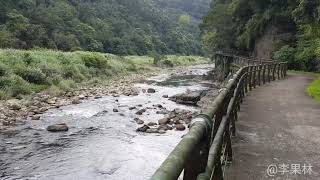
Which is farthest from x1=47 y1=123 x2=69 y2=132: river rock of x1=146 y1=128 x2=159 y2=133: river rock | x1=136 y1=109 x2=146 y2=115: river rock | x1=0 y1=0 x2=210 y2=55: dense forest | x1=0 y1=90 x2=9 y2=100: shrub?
x1=0 y1=0 x2=210 y2=55: dense forest

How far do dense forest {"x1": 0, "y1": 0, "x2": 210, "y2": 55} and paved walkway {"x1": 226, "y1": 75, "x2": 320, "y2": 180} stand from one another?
44771mm

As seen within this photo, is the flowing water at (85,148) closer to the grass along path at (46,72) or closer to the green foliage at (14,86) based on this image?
the green foliage at (14,86)

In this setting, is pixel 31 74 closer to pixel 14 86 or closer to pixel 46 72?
pixel 46 72

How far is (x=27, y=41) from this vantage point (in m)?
56.3

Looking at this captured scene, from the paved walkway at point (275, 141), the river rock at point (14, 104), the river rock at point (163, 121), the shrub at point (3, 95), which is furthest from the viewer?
the shrub at point (3, 95)

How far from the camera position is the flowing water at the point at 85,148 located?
11.7 meters

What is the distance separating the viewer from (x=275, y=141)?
7992 millimetres

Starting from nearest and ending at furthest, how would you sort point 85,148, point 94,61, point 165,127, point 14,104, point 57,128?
point 85,148 → point 57,128 → point 165,127 → point 14,104 → point 94,61

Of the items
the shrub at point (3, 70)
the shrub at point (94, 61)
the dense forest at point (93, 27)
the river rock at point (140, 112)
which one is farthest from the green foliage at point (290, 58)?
the dense forest at point (93, 27)

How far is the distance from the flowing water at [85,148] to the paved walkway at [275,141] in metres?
3.69

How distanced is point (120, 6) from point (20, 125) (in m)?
123

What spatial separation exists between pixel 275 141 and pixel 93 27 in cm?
9329

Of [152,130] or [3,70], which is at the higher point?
[3,70]

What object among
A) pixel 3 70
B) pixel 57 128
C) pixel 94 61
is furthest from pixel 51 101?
pixel 94 61
